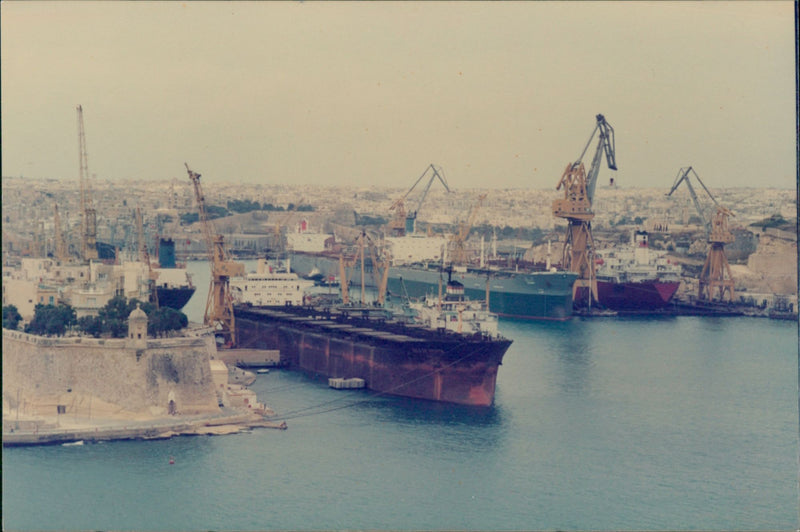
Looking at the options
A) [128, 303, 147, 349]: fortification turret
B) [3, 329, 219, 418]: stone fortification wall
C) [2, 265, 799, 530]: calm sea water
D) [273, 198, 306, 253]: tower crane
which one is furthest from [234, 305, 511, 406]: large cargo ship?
[273, 198, 306, 253]: tower crane

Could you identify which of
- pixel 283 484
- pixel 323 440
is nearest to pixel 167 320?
pixel 323 440

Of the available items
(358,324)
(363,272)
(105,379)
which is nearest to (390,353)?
(358,324)

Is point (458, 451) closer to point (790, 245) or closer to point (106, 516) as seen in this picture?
point (106, 516)

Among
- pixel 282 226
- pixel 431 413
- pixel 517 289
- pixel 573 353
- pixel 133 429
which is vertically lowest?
pixel 431 413

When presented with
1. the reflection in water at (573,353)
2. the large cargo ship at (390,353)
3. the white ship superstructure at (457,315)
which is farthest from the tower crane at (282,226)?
the white ship superstructure at (457,315)

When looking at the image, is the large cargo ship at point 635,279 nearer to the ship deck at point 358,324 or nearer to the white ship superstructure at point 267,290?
the white ship superstructure at point 267,290

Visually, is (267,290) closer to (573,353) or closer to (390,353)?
(573,353)
